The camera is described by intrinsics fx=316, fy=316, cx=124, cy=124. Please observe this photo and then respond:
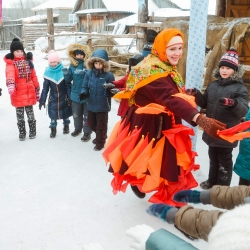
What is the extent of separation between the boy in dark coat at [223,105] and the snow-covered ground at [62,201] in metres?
0.49

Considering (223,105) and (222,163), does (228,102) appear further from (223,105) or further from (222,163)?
(222,163)

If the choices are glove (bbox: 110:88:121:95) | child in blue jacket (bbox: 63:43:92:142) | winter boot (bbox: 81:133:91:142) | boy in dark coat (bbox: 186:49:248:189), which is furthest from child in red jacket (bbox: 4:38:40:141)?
boy in dark coat (bbox: 186:49:248:189)

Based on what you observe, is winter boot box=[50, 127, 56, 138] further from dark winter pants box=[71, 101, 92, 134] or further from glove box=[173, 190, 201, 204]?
glove box=[173, 190, 201, 204]

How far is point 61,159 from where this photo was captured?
14.1 feet

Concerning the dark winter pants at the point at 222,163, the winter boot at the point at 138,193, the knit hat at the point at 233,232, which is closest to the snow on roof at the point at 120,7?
the dark winter pants at the point at 222,163

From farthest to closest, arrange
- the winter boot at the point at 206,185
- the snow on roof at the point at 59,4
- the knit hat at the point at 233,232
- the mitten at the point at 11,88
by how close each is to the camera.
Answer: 1. the snow on roof at the point at 59,4
2. the mitten at the point at 11,88
3. the winter boot at the point at 206,185
4. the knit hat at the point at 233,232

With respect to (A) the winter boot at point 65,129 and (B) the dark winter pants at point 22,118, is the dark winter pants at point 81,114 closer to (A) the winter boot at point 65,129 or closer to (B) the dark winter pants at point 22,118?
(A) the winter boot at point 65,129

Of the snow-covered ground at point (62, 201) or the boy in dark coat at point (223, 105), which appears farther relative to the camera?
the boy in dark coat at point (223, 105)

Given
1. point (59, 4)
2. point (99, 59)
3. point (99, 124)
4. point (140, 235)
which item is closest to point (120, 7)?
point (59, 4)

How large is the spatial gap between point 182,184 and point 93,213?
0.90 metres

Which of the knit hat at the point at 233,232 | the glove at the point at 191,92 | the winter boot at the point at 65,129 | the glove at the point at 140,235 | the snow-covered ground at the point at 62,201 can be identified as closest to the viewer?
the knit hat at the point at 233,232

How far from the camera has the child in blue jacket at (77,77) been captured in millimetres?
4719

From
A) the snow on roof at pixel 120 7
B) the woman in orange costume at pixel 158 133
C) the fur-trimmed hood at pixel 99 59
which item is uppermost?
the snow on roof at pixel 120 7

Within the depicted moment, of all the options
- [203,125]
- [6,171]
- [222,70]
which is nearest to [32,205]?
[6,171]
